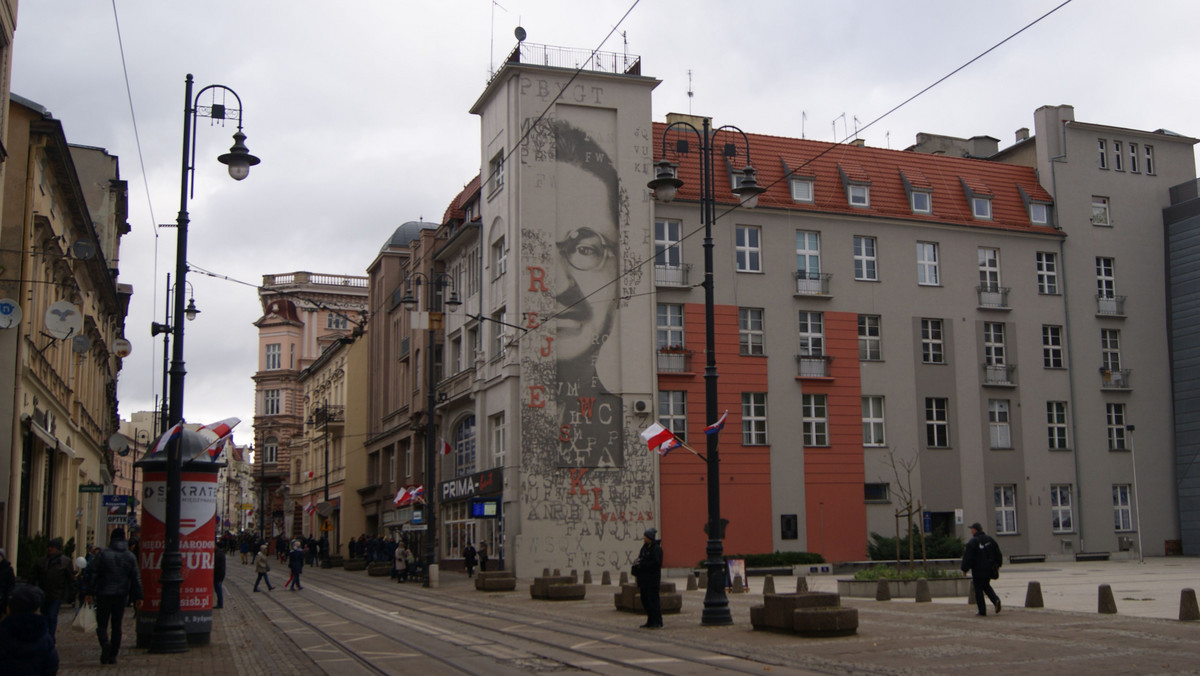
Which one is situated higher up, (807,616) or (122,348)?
(122,348)

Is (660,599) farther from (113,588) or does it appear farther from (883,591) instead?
(113,588)

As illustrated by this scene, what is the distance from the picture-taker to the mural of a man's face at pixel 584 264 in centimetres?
4031

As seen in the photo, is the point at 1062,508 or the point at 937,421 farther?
the point at 1062,508

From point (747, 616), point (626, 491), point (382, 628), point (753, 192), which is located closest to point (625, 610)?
point (747, 616)

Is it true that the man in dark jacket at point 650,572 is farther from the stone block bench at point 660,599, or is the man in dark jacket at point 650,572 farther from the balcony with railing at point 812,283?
the balcony with railing at point 812,283

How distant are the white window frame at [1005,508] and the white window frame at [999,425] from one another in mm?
1649

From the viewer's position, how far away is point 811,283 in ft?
143

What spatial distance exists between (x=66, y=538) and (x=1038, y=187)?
130 ft

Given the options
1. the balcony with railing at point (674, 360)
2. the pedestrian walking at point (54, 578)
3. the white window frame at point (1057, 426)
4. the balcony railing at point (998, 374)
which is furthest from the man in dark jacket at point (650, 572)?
the white window frame at point (1057, 426)

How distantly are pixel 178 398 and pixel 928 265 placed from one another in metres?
35.2

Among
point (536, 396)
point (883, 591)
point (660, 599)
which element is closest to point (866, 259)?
point (536, 396)

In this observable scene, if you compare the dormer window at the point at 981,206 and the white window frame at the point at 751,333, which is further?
the dormer window at the point at 981,206

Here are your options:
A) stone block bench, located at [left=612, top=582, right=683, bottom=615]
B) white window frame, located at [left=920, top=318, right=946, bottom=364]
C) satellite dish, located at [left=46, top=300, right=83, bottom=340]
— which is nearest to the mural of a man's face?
white window frame, located at [left=920, top=318, right=946, bottom=364]

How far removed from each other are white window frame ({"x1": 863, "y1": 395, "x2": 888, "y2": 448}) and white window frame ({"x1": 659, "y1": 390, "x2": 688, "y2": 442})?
23.9 feet
